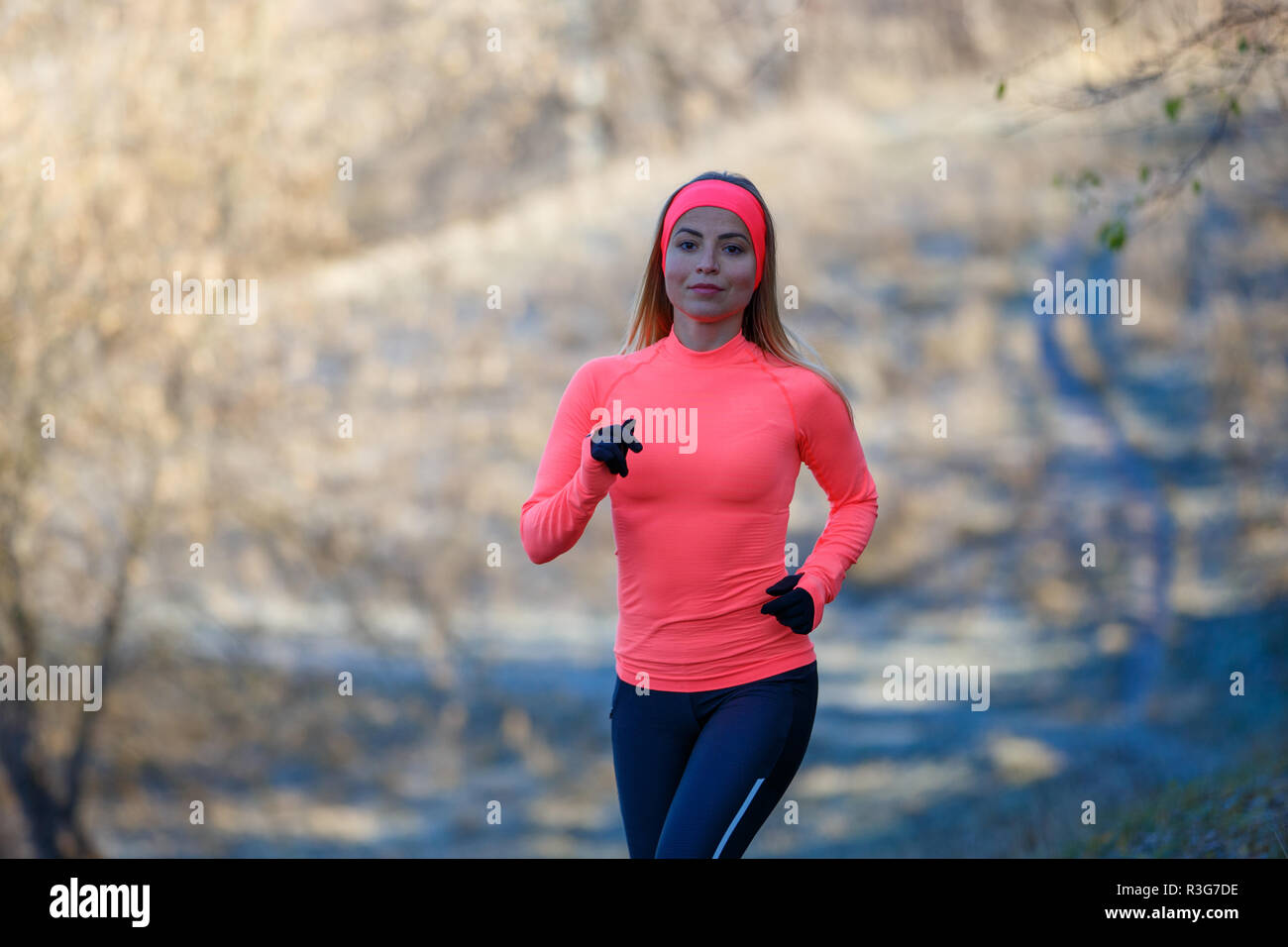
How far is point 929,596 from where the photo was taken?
12664 mm

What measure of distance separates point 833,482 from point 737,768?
66cm

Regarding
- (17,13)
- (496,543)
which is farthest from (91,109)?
(496,543)

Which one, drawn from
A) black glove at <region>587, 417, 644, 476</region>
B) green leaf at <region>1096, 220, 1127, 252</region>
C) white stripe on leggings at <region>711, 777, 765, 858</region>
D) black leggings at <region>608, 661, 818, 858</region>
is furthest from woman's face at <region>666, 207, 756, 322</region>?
green leaf at <region>1096, 220, 1127, 252</region>

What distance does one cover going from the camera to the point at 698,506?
2604 mm

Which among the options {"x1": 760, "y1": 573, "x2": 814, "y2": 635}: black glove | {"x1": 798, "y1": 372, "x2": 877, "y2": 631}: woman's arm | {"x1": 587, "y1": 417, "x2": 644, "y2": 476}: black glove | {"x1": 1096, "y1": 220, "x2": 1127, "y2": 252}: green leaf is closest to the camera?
{"x1": 587, "y1": 417, "x2": 644, "y2": 476}: black glove

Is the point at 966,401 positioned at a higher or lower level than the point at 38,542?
higher

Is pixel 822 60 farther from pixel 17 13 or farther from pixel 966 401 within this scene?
pixel 17 13

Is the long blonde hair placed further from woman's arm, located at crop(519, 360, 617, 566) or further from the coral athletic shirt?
woman's arm, located at crop(519, 360, 617, 566)

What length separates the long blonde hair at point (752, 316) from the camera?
2740mm

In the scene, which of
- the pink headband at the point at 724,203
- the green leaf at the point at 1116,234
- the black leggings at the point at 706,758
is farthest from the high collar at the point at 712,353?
the green leaf at the point at 1116,234

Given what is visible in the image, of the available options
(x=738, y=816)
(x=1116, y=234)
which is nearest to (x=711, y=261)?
(x=738, y=816)

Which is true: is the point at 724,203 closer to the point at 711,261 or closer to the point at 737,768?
the point at 711,261

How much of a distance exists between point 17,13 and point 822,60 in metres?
8.27

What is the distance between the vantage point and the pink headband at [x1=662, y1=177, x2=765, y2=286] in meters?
2.67
